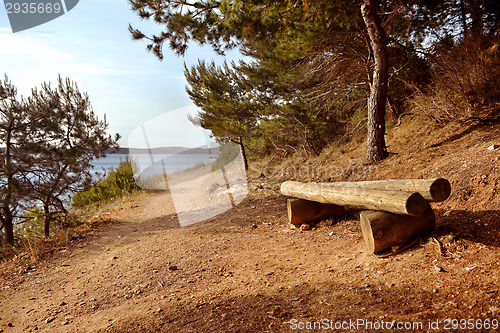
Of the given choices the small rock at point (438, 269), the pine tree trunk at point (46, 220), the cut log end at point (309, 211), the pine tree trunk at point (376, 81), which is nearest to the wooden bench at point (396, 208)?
the small rock at point (438, 269)

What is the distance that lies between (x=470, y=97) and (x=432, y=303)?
21.1 ft

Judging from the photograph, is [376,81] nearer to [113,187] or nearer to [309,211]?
[309,211]

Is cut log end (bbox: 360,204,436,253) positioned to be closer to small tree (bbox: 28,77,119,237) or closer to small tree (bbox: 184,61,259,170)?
small tree (bbox: 28,77,119,237)

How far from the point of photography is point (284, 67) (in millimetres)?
9812

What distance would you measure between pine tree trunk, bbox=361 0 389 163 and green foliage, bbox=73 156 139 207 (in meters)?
8.95

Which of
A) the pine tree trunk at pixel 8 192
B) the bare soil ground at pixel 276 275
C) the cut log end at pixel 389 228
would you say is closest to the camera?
the bare soil ground at pixel 276 275

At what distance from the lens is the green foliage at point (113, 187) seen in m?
11.1

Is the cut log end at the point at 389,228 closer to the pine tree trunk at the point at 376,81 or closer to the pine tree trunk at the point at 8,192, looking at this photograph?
the pine tree trunk at the point at 376,81

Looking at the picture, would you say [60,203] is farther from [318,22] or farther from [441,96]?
[441,96]

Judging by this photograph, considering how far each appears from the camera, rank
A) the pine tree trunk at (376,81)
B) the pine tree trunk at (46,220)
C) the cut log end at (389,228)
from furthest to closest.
Answer: 1. the pine tree trunk at (376,81)
2. the pine tree trunk at (46,220)
3. the cut log end at (389,228)

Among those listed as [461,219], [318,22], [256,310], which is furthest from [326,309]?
[318,22]

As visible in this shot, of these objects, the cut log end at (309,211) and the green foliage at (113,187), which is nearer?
the cut log end at (309,211)

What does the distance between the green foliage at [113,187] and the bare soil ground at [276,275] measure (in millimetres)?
5384

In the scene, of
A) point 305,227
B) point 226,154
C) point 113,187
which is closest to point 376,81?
point 305,227
